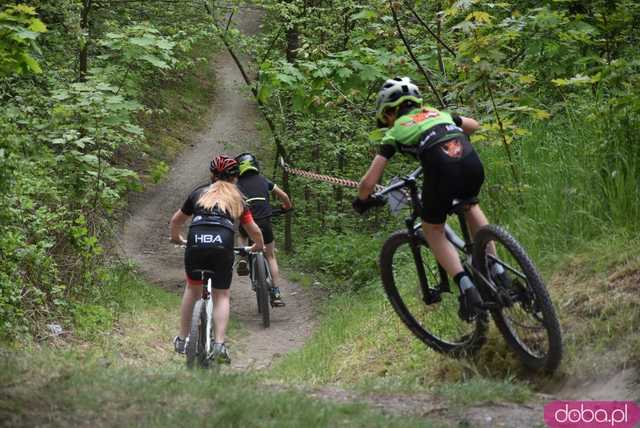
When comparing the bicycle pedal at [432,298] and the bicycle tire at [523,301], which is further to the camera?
the bicycle pedal at [432,298]

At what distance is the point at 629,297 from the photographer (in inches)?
233

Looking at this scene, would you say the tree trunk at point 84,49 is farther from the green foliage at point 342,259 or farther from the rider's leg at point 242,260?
the green foliage at point 342,259

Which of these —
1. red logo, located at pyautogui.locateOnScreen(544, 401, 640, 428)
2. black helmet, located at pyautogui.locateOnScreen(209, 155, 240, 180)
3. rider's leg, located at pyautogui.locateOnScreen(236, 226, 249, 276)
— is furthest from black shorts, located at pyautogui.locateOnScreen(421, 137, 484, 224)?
rider's leg, located at pyautogui.locateOnScreen(236, 226, 249, 276)

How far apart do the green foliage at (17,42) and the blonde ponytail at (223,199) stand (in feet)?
6.08

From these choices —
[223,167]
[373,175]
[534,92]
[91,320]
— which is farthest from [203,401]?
[534,92]

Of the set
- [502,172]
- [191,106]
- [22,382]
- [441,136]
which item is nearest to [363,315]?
[502,172]

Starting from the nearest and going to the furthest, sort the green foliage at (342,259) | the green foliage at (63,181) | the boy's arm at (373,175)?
1. the boy's arm at (373,175)
2. the green foliage at (63,181)
3. the green foliage at (342,259)

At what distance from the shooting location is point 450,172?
18.5 ft

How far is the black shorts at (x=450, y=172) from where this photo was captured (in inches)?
222

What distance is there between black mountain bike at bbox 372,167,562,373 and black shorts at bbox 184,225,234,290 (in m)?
1.50

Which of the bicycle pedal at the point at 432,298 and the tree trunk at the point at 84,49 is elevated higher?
the tree trunk at the point at 84,49

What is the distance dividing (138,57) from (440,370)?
20.0 feet

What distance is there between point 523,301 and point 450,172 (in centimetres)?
104

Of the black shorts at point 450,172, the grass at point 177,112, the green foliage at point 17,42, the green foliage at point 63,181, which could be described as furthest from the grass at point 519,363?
the grass at point 177,112
